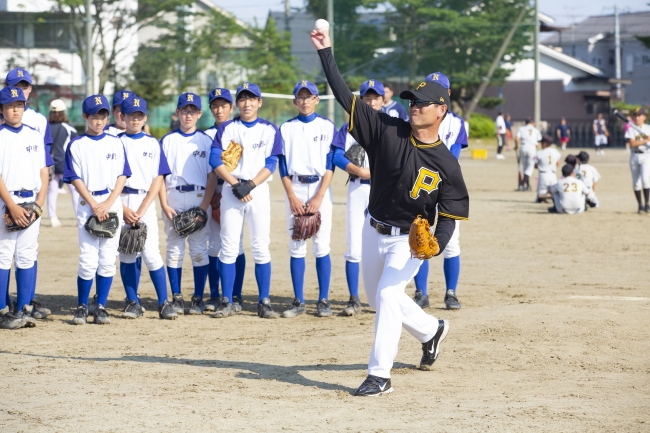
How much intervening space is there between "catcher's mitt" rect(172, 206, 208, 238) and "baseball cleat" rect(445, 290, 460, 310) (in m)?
2.61

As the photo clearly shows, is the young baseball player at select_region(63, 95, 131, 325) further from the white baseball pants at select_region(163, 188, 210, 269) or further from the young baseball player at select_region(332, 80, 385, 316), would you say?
the young baseball player at select_region(332, 80, 385, 316)

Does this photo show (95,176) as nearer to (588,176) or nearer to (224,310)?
(224,310)

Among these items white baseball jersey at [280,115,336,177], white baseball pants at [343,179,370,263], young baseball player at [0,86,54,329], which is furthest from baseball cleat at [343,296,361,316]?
young baseball player at [0,86,54,329]

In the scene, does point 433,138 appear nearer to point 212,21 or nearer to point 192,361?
point 192,361

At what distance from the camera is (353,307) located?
28.0 ft

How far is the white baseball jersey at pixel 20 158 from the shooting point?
25.7 ft

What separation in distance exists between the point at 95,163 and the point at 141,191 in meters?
0.65

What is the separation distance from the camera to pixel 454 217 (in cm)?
567

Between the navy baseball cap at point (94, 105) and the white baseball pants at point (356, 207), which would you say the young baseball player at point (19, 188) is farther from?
the white baseball pants at point (356, 207)

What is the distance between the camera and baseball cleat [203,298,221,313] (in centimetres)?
884

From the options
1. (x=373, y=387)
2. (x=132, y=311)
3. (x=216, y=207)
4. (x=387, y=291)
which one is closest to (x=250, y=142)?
(x=216, y=207)

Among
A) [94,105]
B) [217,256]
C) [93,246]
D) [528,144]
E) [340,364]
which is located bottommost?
[340,364]

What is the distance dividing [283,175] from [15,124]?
262 cm

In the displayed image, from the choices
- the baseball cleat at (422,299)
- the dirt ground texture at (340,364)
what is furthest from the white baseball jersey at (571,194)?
the baseball cleat at (422,299)
